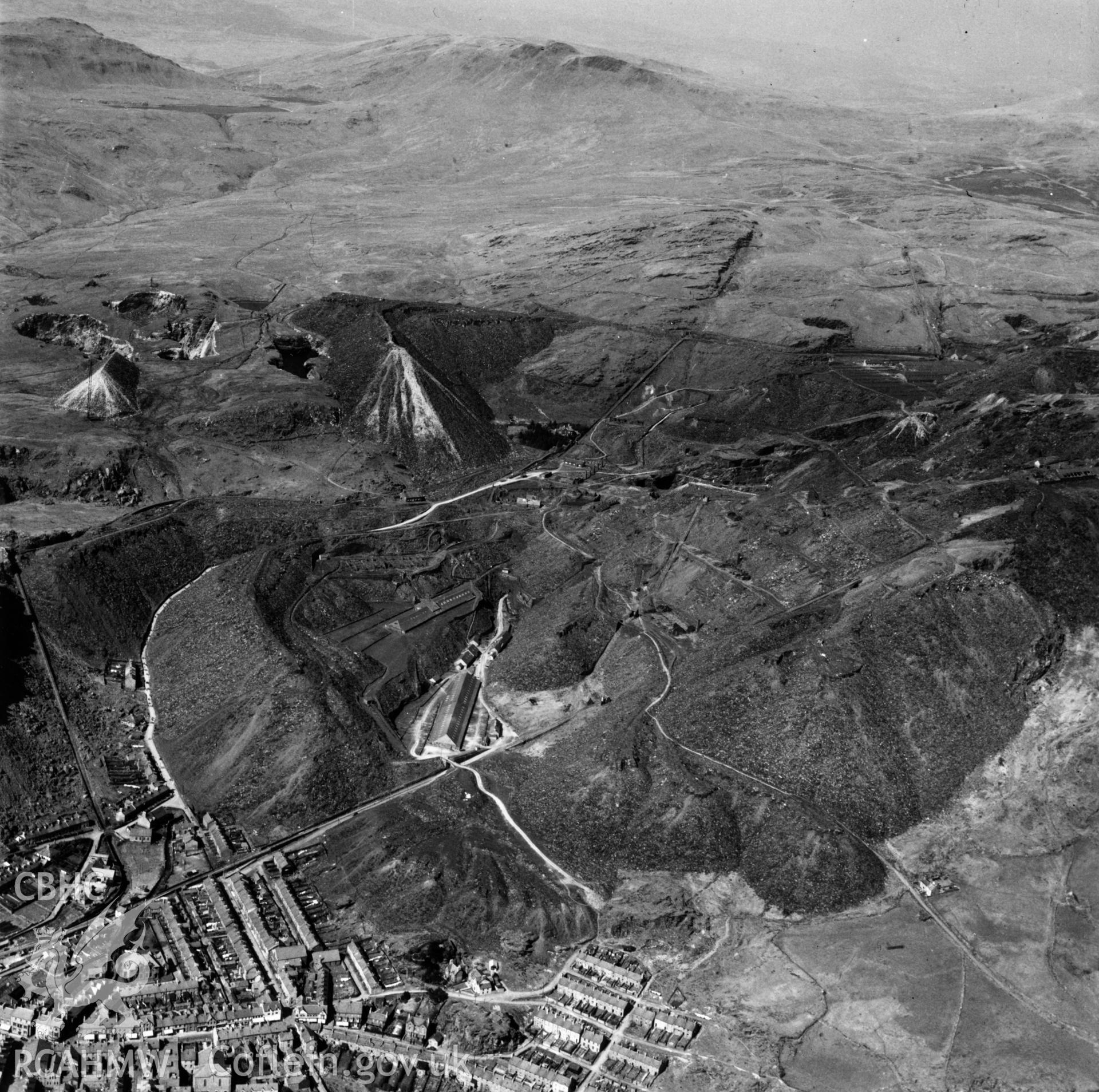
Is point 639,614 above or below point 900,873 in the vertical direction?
above

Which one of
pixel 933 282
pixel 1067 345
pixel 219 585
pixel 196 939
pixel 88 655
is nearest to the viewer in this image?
pixel 196 939

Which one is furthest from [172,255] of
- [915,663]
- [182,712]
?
[915,663]

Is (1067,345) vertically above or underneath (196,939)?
above

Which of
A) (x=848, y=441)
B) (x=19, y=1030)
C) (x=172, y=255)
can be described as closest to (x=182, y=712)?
(x=19, y=1030)

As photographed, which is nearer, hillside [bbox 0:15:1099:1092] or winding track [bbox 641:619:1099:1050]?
winding track [bbox 641:619:1099:1050]

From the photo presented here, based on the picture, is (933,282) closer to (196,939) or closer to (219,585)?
(219,585)

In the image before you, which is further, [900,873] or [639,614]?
[639,614]

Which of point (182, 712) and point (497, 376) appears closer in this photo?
point (182, 712)

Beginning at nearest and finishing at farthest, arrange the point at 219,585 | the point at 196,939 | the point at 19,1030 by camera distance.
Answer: the point at 19,1030 < the point at 196,939 < the point at 219,585

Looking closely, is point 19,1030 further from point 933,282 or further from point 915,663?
point 933,282

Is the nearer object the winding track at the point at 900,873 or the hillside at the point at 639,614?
the winding track at the point at 900,873
